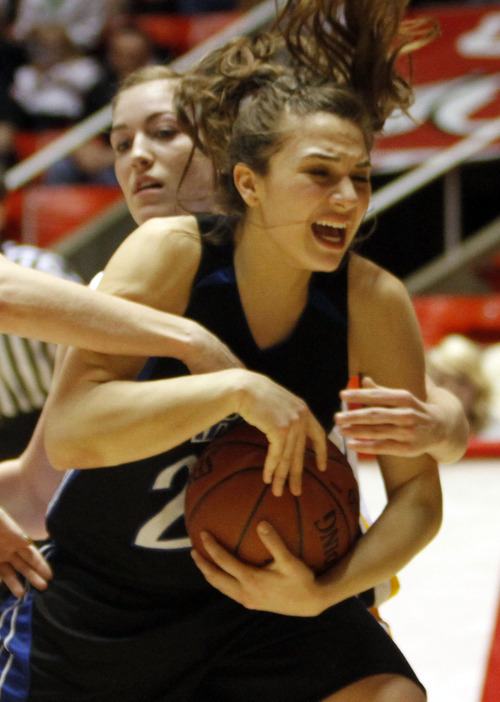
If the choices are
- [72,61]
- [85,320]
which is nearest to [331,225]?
[85,320]

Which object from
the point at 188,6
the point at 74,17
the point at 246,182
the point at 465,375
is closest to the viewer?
the point at 246,182

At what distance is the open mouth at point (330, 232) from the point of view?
1851mm

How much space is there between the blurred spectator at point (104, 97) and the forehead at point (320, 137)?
4.98 metres

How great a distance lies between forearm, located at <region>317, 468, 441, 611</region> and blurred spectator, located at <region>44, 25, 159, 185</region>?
5.04m

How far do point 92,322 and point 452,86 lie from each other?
6.69 metres

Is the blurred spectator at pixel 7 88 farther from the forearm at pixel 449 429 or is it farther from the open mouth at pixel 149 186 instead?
the forearm at pixel 449 429

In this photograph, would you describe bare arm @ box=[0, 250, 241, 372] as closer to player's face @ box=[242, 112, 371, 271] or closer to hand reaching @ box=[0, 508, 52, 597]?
player's face @ box=[242, 112, 371, 271]

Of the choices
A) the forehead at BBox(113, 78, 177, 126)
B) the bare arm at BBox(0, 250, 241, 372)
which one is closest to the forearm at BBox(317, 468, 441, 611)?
the bare arm at BBox(0, 250, 241, 372)

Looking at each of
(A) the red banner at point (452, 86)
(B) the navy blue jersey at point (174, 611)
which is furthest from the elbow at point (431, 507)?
(A) the red banner at point (452, 86)

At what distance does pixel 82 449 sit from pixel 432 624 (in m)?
1.86

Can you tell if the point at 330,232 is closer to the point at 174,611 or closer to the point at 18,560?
the point at 174,611

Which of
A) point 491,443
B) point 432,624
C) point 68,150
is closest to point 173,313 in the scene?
point 432,624

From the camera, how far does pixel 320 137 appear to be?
1.84 m

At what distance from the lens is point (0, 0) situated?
8867mm
